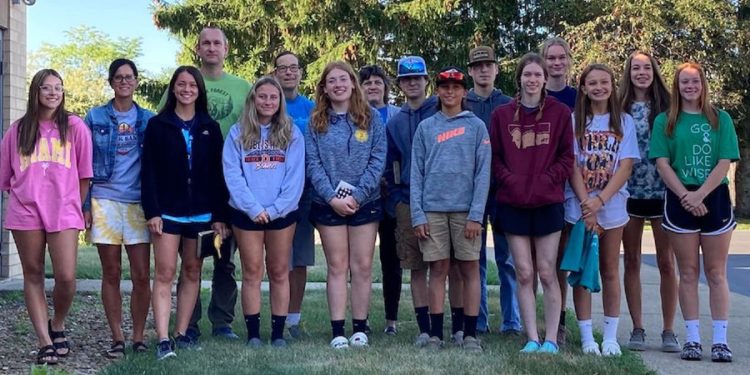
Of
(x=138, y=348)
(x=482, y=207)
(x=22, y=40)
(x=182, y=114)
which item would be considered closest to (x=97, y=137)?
(x=182, y=114)

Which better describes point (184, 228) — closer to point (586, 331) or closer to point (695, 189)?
point (586, 331)

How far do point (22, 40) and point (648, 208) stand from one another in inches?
290

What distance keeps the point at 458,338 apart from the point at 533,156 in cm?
144

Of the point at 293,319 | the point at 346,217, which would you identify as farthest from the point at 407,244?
the point at 293,319

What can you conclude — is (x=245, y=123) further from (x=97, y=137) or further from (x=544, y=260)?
(x=544, y=260)

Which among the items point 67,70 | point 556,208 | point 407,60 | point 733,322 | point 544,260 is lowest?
point 733,322

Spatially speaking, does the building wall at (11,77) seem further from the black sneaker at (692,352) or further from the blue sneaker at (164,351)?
the black sneaker at (692,352)

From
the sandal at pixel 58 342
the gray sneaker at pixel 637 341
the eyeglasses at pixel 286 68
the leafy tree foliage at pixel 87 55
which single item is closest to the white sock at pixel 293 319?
the sandal at pixel 58 342

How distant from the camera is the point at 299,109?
704 centimetres

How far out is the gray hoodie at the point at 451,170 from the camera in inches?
239

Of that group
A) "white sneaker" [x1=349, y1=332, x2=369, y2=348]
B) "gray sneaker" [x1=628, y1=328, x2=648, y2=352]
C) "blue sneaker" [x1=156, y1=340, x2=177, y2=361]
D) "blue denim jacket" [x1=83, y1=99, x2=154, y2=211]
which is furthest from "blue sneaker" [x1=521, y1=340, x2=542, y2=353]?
"blue denim jacket" [x1=83, y1=99, x2=154, y2=211]

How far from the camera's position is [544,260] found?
600 centimetres

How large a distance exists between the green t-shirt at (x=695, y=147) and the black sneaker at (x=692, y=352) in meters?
1.12

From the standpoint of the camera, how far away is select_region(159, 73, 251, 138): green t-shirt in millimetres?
6680
